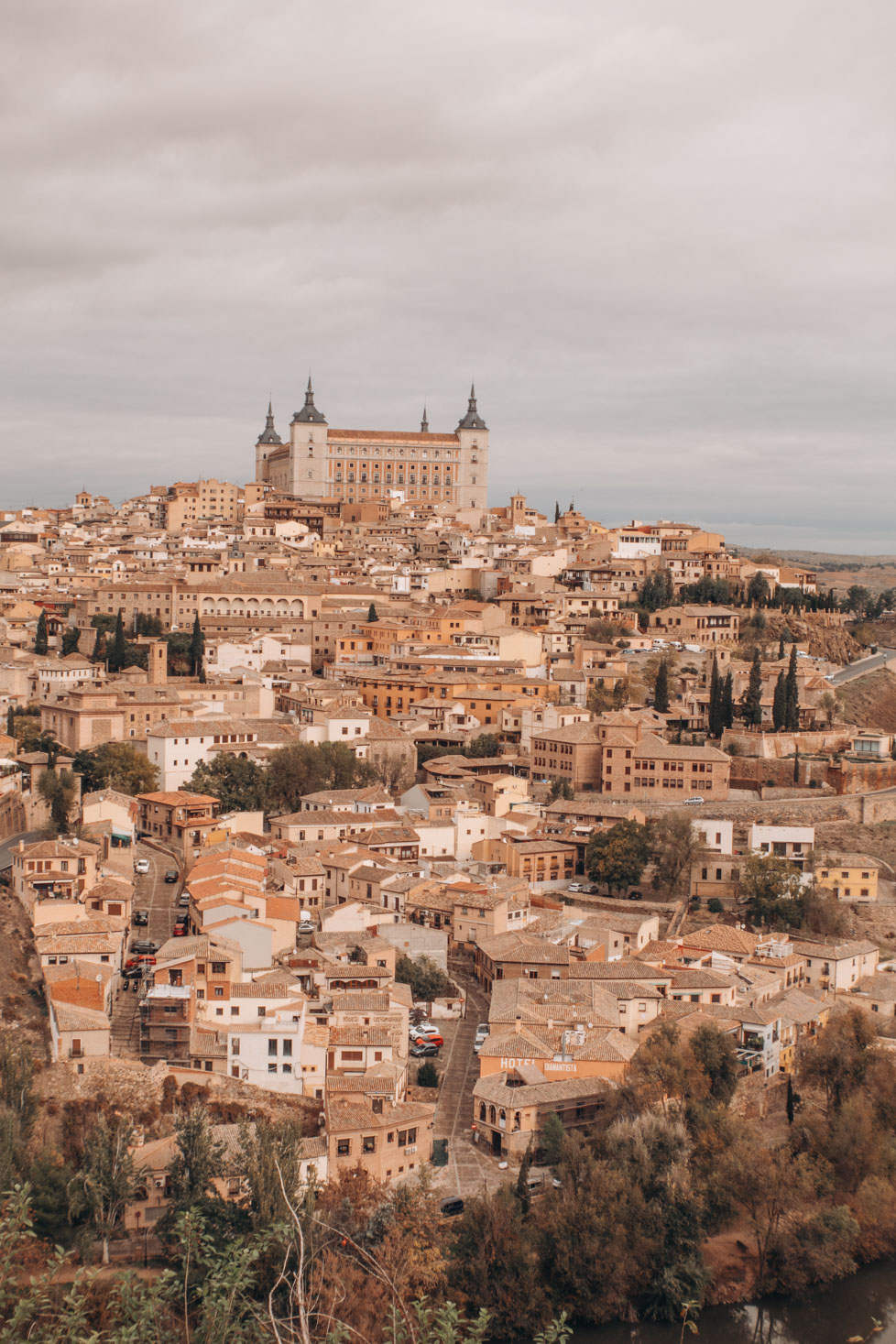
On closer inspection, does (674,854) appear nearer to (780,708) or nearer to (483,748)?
(483,748)

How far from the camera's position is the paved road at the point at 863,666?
36875 mm

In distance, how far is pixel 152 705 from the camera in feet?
96.8

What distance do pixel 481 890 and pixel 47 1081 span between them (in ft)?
27.3

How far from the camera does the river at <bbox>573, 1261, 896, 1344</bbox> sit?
1381cm

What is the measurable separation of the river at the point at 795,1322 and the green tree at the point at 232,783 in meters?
13.6

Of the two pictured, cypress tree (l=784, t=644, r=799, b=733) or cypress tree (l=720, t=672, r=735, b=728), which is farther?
cypress tree (l=720, t=672, r=735, b=728)

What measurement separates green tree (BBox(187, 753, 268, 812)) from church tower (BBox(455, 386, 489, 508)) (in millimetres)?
38288

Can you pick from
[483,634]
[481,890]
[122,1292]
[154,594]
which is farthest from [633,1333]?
[154,594]

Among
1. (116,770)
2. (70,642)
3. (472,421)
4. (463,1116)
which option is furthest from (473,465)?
(463,1116)

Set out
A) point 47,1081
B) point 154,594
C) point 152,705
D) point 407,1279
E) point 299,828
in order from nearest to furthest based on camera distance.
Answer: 1. point 407,1279
2. point 47,1081
3. point 299,828
4. point 152,705
5. point 154,594

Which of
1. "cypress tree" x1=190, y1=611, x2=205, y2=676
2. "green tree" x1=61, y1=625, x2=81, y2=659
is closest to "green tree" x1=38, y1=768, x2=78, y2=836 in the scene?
"cypress tree" x1=190, y1=611, x2=205, y2=676

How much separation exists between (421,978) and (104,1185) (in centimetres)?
679

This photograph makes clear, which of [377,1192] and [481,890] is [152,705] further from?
[377,1192]

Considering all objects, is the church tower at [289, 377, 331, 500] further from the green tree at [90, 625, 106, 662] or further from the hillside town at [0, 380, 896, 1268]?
the green tree at [90, 625, 106, 662]
